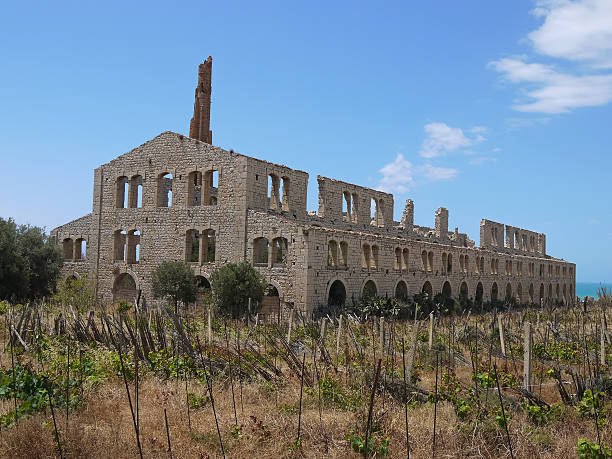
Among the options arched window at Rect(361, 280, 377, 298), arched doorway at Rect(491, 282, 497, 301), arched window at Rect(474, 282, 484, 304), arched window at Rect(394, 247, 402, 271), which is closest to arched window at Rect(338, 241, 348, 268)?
arched window at Rect(361, 280, 377, 298)

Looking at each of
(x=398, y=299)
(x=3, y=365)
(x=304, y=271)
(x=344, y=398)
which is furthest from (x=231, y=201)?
(x=344, y=398)

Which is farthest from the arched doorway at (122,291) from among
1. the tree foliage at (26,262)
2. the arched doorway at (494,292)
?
the arched doorway at (494,292)

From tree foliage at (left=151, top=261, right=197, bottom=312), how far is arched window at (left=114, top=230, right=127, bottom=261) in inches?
187

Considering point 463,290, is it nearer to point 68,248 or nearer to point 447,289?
point 447,289

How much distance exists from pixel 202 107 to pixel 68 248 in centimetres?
1956

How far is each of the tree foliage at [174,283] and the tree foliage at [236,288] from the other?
2.47 meters

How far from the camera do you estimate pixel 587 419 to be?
7.74 m

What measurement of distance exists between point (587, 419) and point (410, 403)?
7.96 ft

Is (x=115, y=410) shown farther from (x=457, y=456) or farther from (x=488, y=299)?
(x=488, y=299)

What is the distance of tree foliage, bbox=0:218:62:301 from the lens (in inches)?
899

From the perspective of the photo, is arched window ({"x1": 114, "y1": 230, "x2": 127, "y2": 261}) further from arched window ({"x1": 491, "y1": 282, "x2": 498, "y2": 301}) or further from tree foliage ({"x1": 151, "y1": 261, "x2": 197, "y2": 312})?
arched window ({"x1": 491, "y1": 282, "x2": 498, "y2": 301})

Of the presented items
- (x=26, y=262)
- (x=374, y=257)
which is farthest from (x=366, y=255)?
(x=26, y=262)

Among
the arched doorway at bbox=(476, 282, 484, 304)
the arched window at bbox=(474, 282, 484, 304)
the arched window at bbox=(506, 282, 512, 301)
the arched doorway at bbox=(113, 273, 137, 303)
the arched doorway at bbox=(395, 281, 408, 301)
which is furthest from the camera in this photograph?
the arched window at bbox=(506, 282, 512, 301)

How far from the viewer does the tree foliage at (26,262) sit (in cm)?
2284
